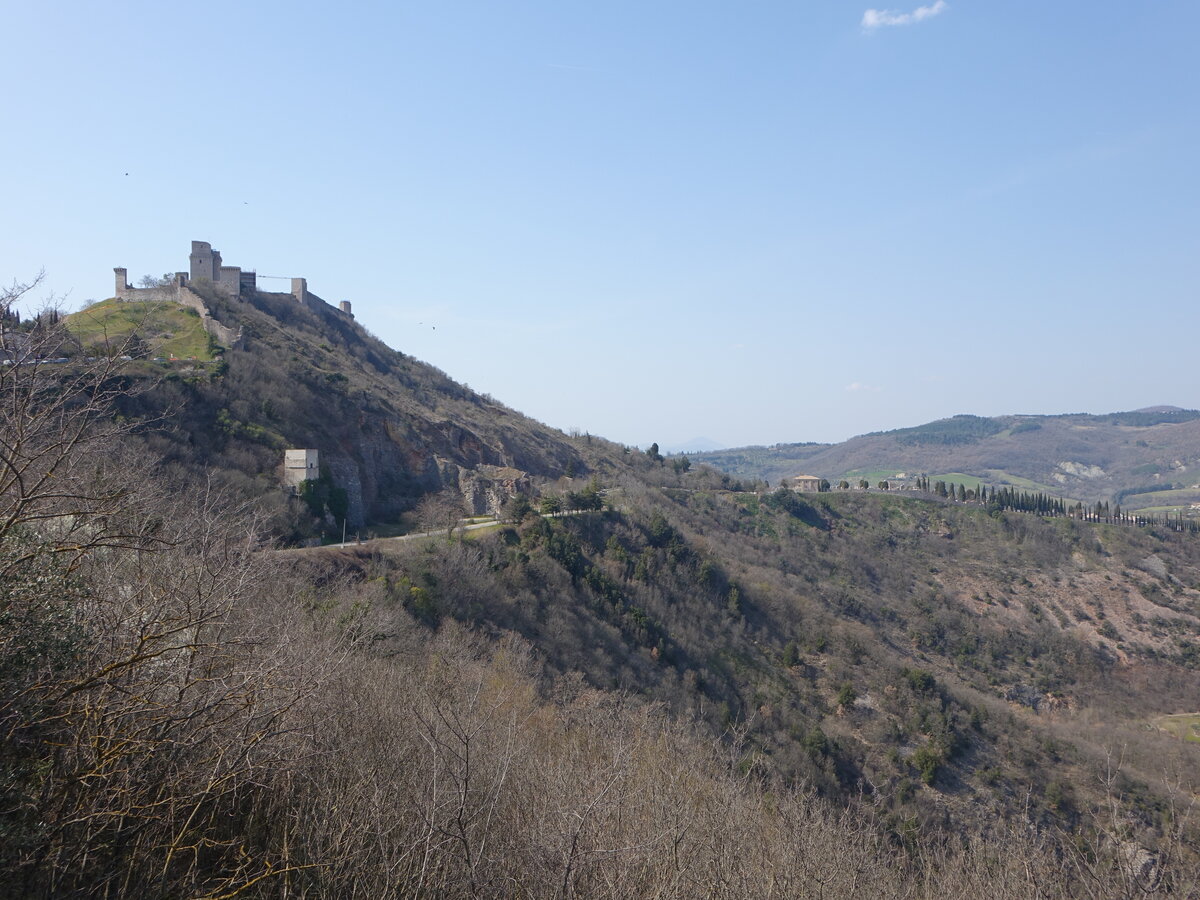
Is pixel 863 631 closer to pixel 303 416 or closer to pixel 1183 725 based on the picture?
pixel 1183 725

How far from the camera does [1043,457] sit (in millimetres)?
152625

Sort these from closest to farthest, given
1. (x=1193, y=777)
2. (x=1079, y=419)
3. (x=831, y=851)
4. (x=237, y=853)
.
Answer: (x=237, y=853), (x=831, y=851), (x=1193, y=777), (x=1079, y=419)

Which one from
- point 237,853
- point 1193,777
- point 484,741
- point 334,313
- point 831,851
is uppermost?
point 334,313

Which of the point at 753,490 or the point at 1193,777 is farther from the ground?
the point at 753,490

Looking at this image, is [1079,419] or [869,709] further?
[1079,419]

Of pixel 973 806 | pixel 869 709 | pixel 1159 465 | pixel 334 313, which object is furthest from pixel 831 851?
pixel 1159 465

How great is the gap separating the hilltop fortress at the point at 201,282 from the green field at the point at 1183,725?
44.5 m

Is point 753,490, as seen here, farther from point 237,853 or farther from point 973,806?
point 237,853

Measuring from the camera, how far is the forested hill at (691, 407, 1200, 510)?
5118 inches

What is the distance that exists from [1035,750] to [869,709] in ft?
19.3

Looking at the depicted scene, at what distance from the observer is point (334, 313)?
55.7 m

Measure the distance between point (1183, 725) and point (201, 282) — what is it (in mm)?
51161

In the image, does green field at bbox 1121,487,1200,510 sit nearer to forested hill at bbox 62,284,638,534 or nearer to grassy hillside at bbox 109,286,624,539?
grassy hillside at bbox 109,286,624,539

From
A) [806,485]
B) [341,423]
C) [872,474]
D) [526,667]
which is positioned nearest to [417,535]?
[526,667]
